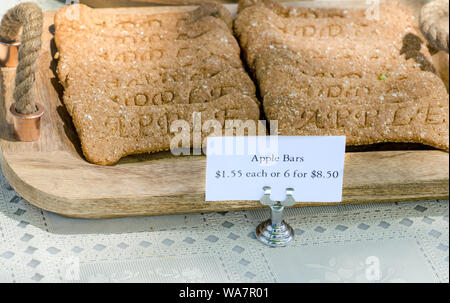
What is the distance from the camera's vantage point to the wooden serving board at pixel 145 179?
68 cm

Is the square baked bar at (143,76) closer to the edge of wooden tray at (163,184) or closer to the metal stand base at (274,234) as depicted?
the edge of wooden tray at (163,184)

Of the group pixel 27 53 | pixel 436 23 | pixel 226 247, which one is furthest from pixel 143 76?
pixel 436 23

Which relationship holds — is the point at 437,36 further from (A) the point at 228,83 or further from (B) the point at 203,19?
(B) the point at 203,19

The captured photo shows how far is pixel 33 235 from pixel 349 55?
57 cm

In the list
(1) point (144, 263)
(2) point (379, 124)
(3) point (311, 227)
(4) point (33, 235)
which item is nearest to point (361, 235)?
(3) point (311, 227)

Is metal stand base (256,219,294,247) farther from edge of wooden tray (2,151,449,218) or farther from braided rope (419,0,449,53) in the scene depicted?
braided rope (419,0,449,53)

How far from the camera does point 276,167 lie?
2.13ft

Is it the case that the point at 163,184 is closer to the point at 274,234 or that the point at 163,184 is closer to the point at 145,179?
the point at 145,179

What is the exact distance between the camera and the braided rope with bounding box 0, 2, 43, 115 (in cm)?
69

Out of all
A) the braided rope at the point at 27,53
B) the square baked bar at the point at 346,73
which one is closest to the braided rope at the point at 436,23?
the square baked bar at the point at 346,73

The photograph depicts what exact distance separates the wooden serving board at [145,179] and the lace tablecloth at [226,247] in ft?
0.08

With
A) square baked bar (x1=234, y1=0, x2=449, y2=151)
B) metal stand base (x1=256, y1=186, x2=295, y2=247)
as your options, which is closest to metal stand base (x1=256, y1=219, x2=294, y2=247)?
metal stand base (x1=256, y1=186, x2=295, y2=247)

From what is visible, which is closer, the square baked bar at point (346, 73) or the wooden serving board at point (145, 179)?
the wooden serving board at point (145, 179)
